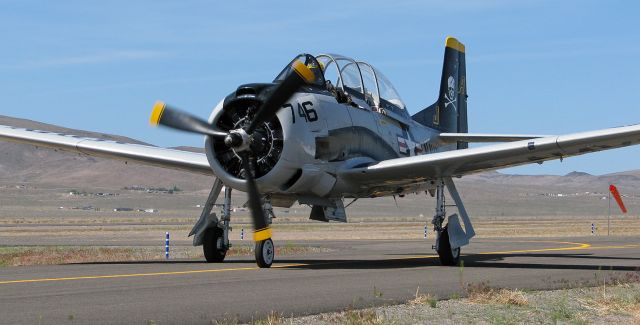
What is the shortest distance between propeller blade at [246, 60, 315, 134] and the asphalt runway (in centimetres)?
299

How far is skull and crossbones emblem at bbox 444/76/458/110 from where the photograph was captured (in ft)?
97.3

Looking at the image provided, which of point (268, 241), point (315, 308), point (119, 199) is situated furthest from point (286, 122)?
point (119, 199)

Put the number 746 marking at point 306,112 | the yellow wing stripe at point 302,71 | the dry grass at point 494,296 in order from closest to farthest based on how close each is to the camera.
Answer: the dry grass at point 494,296 → the yellow wing stripe at point 302,71 → the number 746 marking at point 306,112

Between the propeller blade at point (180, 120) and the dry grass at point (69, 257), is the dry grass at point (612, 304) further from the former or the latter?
the dry grass at point (69, 257)

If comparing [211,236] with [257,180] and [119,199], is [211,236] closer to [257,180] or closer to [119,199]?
[257,180]

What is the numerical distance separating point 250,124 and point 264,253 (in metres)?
2.68

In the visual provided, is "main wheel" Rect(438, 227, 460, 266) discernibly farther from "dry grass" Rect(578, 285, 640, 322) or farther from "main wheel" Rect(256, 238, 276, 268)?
"dry grass" Rect(578, 285, 640, 322)

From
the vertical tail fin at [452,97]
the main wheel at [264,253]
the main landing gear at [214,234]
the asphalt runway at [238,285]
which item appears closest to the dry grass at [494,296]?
the asphalt runway at [238,285]

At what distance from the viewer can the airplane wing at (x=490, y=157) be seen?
19.4 metres

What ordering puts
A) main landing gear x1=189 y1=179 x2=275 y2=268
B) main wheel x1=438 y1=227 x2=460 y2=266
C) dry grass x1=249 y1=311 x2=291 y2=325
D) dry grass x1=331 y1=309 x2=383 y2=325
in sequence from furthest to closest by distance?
main landing gear x1=189 y1=179 x2=275 y2=268 → main wheel x1=438 y1=227 x2=460 y2=266 → dry grass x1=331 y1=309 x2=383 y2=325 → dry grass x1=249 y1=311 x2=291 y2=325

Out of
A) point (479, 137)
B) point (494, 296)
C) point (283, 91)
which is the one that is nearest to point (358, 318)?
point (494, 296)

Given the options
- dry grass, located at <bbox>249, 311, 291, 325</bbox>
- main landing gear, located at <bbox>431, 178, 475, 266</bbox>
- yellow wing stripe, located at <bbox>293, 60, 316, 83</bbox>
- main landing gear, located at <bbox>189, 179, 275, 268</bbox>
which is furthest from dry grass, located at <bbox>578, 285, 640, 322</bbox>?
main landing gear, located at <bbox>189, 179, 275, 268</bbox>

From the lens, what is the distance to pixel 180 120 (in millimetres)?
18438

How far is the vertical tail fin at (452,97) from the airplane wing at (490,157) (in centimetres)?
657
